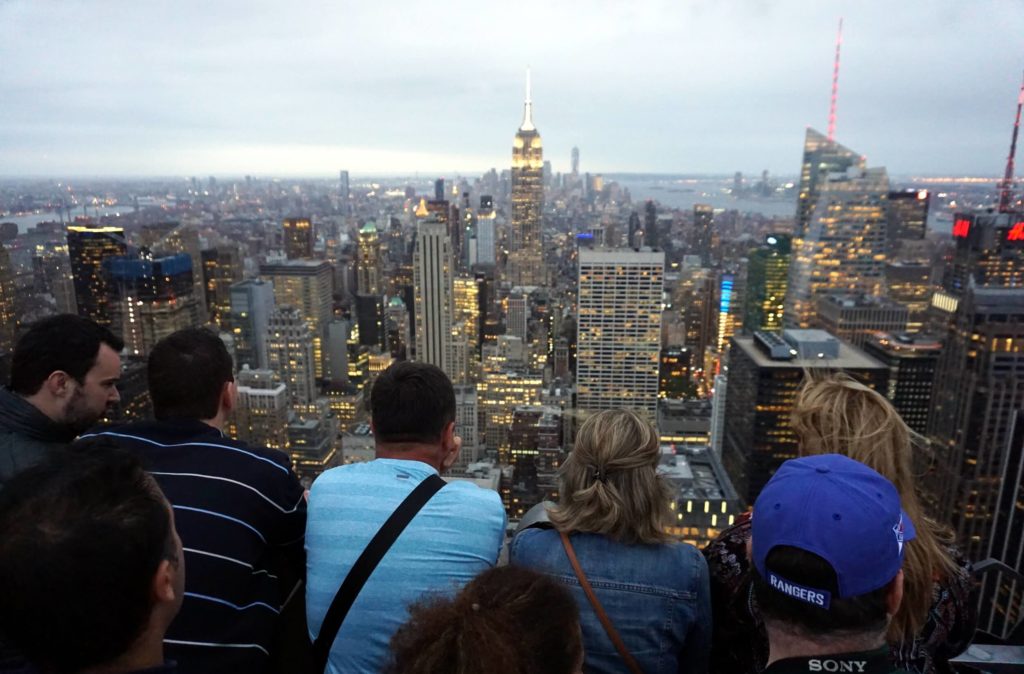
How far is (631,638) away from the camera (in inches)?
35.9

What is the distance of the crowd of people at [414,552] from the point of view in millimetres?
583

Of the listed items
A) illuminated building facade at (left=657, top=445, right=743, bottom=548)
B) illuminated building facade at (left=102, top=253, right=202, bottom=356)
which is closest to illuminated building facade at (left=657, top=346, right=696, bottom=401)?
illuminated building facade at (left=657, top=445, right=743, bottom=548)

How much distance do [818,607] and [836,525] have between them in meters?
0.09

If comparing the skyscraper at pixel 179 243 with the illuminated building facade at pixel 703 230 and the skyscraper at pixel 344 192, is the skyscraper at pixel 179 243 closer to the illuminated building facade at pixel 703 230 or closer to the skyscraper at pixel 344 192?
the skyscraper at pixel 344 192

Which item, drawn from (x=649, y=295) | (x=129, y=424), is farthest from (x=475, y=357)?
(x=129, y=424)

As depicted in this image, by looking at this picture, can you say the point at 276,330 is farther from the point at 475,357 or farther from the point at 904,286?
the point at 904,286

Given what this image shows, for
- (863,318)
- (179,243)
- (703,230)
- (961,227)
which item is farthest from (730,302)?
(179,243)

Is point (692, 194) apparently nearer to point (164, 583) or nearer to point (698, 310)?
point (698, 310)

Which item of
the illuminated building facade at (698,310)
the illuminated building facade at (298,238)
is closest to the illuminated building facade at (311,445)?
the illuminated building facade at (298,238)

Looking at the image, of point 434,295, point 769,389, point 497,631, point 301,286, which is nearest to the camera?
point 497,631

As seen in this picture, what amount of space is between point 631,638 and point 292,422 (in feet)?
67.0

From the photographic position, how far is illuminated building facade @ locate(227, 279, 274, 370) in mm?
26297

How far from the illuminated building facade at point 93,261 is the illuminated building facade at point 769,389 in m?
17.0

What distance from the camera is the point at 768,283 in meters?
37.5
